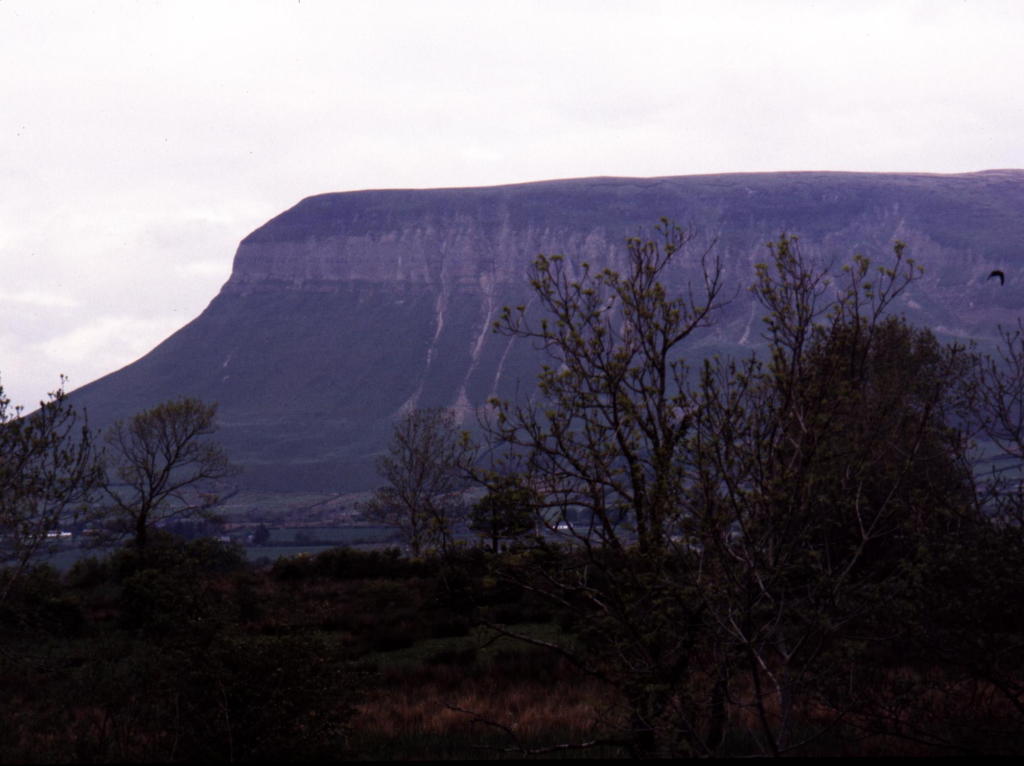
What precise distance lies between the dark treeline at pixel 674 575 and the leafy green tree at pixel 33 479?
13cm

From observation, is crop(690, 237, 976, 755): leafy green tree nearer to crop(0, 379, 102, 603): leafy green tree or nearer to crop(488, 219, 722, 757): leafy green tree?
crop(488, 219, 722, 757): leafy green tree

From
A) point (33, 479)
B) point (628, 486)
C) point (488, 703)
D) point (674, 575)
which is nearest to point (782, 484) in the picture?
point (674, 575)

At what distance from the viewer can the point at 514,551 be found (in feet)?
36.7

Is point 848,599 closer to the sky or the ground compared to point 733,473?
closer to the ground

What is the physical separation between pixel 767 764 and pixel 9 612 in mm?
28024

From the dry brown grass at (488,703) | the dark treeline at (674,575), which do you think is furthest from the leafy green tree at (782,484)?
the dry brown grass at (488,703)

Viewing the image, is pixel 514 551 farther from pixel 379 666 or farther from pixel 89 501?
pixel 89 501

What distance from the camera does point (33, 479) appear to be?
67.9ft

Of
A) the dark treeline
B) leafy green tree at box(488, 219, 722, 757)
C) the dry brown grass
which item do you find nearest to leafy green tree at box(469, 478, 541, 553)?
the dark treeline

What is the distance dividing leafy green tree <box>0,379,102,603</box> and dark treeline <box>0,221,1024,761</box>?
0.13 meters

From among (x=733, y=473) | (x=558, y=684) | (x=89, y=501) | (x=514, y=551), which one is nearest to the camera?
(x=733, y=473)

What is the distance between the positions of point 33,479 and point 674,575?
604 inches

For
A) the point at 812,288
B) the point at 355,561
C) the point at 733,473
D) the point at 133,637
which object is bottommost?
the point at 355,561

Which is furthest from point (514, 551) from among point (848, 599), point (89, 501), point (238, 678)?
point (89, 501)
